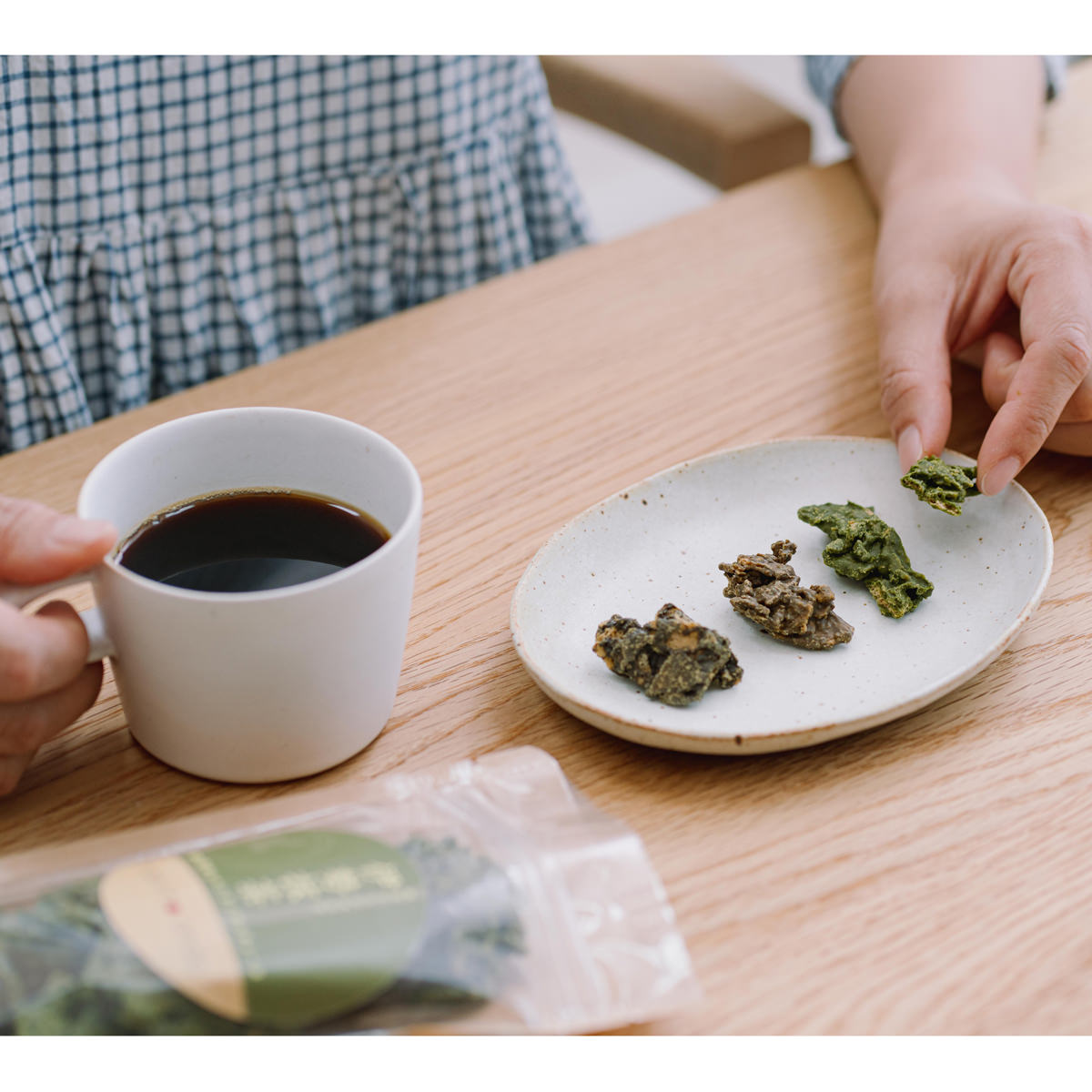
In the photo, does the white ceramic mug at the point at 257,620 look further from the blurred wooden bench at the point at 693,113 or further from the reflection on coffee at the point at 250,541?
the blurred wooden bench at the point at 693,113

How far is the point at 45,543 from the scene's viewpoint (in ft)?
1.84

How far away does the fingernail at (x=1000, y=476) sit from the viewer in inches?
31.6

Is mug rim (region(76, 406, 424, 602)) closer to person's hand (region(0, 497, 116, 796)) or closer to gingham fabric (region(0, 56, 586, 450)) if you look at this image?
person's hand (region(0, 497, 116, 796))

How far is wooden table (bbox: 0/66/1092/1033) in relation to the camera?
55 centimetres

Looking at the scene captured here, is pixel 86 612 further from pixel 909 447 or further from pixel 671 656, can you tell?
pixel 909 447

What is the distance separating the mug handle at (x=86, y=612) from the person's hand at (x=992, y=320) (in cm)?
57

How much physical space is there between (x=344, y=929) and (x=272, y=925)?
3 cm

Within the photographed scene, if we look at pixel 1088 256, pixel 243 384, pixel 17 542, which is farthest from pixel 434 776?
pixel 1088 256

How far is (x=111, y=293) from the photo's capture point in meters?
1.07

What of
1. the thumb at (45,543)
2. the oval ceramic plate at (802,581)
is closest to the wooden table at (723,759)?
the oval ceramic plate at (802,581)

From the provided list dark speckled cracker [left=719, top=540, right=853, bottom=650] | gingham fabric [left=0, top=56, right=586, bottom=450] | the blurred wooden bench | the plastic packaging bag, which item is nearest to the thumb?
the plastic packaging bag

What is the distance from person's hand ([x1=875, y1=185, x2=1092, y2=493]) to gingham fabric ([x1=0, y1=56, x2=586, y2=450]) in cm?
46

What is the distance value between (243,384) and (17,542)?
0.45m

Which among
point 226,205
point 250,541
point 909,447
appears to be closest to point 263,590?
point 250,541
